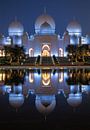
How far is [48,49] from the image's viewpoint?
46500mm

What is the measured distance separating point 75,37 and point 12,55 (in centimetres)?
1452

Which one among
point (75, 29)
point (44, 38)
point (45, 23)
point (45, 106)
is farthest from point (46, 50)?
point (45, 106)

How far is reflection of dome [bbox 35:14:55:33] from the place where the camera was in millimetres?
45750

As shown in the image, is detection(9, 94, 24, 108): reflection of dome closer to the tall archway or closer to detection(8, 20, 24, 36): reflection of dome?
the tall archway

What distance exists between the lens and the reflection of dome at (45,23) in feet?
150

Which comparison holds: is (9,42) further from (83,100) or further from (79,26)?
(83,100)

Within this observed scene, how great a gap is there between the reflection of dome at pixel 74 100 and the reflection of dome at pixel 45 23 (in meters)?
37.2

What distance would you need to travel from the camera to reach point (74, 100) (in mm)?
8016

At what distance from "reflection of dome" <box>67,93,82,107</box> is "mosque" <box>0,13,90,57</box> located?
1453 inches

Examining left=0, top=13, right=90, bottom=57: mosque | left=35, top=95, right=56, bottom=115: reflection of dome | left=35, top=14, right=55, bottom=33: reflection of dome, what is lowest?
left=35, top=95, right=56, bottom=115: reflection of dome

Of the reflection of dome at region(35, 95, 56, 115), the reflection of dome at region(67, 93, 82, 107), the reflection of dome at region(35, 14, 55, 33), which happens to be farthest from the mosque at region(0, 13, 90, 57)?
the reflection of dome at region(35, 95, 56, 115)

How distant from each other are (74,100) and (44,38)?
38283 millimetres

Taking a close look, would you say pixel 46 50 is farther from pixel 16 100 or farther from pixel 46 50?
pixel 16 100

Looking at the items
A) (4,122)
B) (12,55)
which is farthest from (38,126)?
(12,55)
